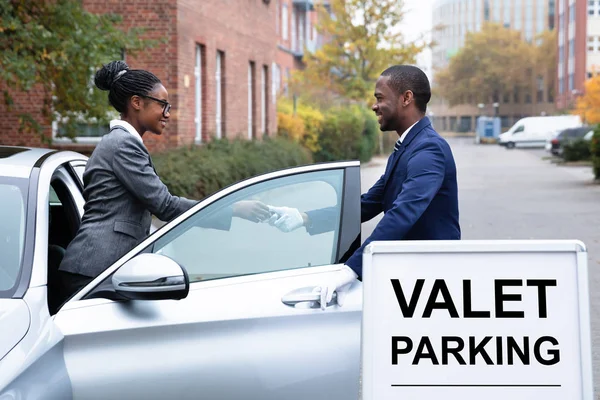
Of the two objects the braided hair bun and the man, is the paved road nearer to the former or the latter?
the man

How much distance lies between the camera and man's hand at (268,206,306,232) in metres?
3.99

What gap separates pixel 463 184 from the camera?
3055 centimetres

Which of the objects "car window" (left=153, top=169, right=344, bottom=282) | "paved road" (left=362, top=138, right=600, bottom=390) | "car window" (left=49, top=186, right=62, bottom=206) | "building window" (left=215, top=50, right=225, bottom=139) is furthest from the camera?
"building window" (left=215, top=50, right=225, bottom=139)

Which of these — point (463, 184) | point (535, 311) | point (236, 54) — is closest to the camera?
point (535, 311)

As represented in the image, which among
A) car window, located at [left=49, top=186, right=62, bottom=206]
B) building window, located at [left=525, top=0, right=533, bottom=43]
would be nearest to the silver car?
car window, located at [left=49, top=186, right=62, bottom=206]

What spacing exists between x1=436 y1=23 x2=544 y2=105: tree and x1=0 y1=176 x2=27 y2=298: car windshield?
112m

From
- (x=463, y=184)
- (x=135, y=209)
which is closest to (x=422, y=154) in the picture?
(x=135, y=209)

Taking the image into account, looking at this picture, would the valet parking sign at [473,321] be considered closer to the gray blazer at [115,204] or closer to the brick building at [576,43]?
the gray blazer at [115,204]

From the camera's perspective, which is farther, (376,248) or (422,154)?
(422,154)

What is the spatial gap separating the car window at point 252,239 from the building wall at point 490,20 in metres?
127

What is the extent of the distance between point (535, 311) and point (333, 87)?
165ft

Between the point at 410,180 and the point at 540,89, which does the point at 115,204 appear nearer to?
the point at 410,180

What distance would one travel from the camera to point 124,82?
4.27 m

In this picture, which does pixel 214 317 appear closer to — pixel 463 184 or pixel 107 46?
pixel 107 46
